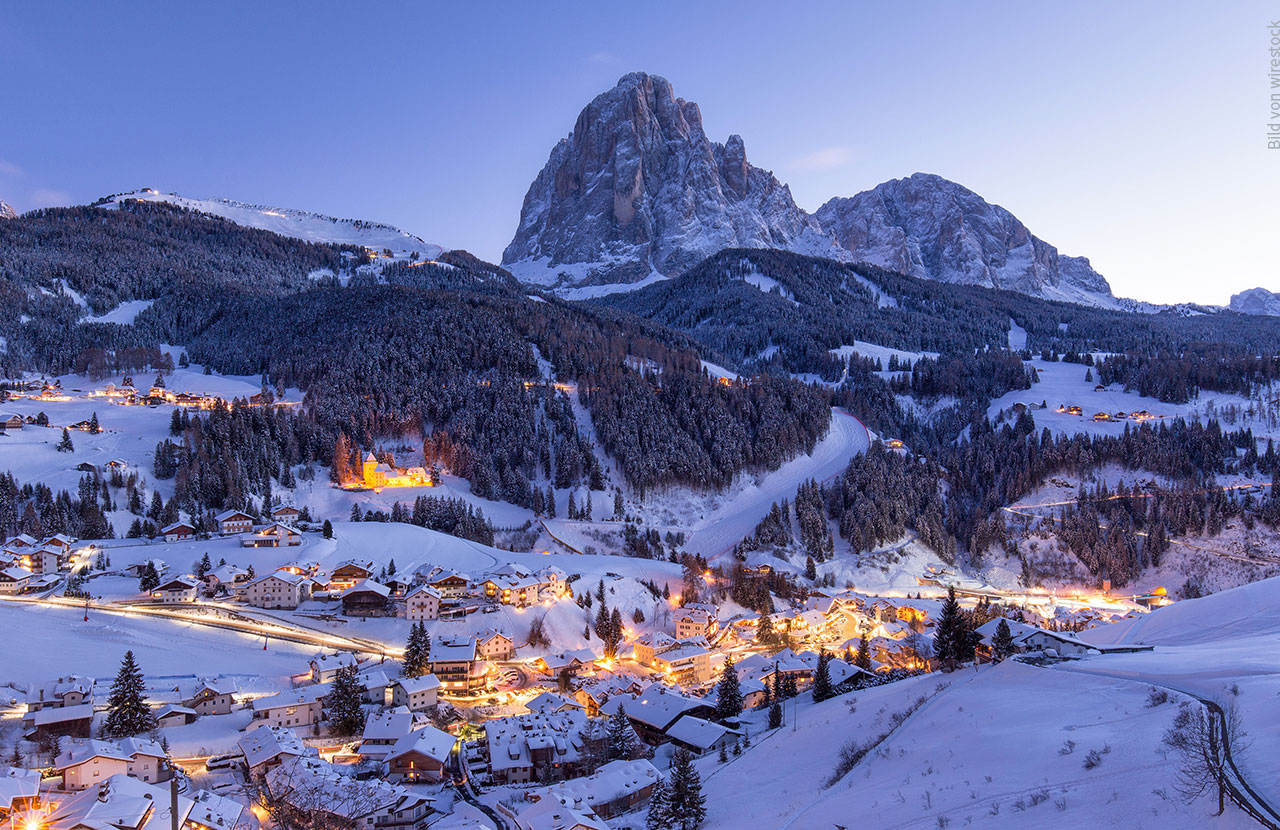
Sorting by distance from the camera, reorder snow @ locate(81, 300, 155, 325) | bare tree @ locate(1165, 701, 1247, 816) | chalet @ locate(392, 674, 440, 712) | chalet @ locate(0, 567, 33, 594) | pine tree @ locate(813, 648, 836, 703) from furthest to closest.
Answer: snow @ locate(81, 300, 155, 325) → chalet @ locate(0, 567, 33, 594) → chalet @ locate(392, 674, 440, 712) → pine tree @ locate(813, 648, 836, 703) → bare tree @ locate(1165, 701, 1247, 816)

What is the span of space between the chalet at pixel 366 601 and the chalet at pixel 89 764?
22.9 metres

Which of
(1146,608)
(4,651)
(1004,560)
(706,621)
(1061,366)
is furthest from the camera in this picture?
(1061,366)

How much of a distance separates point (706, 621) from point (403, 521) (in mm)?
30127

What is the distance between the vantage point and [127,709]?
112ft

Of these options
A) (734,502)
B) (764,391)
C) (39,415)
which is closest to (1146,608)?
(734,502)

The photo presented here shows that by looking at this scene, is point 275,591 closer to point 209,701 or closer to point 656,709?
point 209,701

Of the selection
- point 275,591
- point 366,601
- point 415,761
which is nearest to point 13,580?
point 275,591

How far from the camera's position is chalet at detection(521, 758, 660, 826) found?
28188 mm

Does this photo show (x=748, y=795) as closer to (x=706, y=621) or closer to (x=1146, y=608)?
(x=706, y=621)

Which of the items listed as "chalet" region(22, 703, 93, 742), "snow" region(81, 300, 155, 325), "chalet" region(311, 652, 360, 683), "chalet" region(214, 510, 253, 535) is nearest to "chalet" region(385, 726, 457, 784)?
"chalet" region(311, 652, 360, 683)

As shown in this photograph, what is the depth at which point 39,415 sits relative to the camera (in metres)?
85.0

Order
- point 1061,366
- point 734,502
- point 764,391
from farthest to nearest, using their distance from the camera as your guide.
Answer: point 1061,366 → point 764,391 → point 734,502

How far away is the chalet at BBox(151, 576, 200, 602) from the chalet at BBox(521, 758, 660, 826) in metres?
32.0

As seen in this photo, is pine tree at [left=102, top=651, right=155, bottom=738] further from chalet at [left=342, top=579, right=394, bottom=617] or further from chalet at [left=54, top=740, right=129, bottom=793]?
chalet at [left=342, top=579, right=394, bottom=617]
